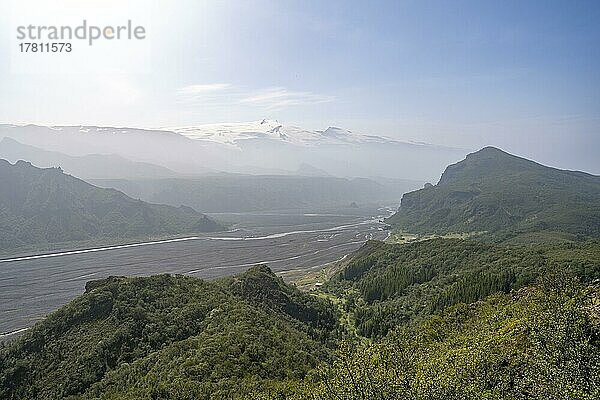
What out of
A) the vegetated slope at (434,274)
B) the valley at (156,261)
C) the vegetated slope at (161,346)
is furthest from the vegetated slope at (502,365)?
the valley at (156,261)

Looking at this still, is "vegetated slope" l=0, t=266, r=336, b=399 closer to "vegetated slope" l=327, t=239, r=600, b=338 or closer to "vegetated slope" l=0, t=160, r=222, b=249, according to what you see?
"vegetated slope" l=327, t=239, r=600, b=338

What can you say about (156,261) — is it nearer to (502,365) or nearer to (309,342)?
(309,342)

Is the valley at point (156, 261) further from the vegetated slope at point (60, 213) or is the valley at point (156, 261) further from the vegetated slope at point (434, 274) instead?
the vegetated slope at point (434, 274)

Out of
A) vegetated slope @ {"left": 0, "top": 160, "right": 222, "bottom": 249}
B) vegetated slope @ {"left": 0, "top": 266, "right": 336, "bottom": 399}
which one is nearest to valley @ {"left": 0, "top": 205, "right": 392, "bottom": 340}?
vegetated slope @ {"left": 0, "top": 160, "right": 222, "bottom": 249}

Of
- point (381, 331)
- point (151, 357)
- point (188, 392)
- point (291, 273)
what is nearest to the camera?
point (188, 392)

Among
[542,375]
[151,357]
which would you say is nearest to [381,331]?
[151,357]

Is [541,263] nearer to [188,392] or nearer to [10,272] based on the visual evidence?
[188,392]

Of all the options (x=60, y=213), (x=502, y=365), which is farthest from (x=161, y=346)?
(x=60, y=213)
